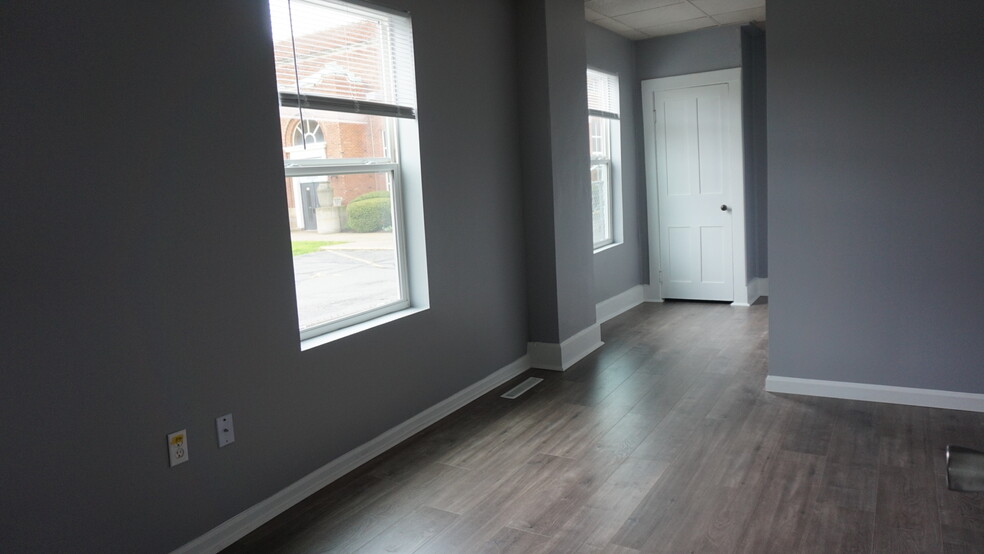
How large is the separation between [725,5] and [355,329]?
3889 millimetres

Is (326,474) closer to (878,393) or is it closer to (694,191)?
(878,393)

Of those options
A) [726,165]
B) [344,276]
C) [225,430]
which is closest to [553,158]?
[344,276]

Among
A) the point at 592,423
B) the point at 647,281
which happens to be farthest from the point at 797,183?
the point at 647,281

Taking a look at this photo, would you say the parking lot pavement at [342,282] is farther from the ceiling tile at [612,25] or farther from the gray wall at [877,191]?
the ceiling tile at [612,25]

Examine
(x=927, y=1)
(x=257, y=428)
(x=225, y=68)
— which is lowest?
(x=257, y=428)

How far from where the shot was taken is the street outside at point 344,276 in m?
3.07

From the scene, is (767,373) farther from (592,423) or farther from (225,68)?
(225,68)

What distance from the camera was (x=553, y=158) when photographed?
14.8 ft

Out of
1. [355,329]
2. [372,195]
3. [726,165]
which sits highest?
[726,165]

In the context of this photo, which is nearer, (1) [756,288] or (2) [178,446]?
(2) [178,446]

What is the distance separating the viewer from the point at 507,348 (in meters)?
4.48

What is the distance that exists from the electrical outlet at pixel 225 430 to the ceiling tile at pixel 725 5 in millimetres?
4325

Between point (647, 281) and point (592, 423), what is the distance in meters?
3.50

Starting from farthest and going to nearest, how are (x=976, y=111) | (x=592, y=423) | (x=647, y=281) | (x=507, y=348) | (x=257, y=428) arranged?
(x=647, y=281) < (x=507, y=348) < (x=592, y=423) < (x=976, y=111) < (x=257, y=428)
